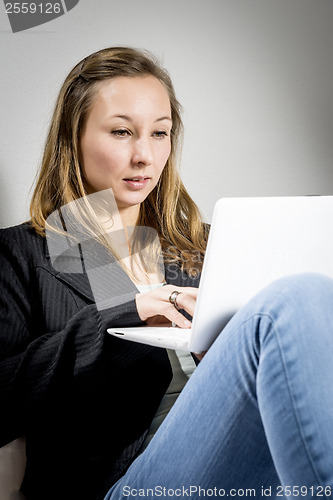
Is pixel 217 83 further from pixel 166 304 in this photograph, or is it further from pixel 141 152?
pixel 166 304

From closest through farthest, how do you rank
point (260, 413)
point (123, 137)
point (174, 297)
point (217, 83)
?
point (260, 413) → point (174, 297) → point (123, 137) → point (217, 83)

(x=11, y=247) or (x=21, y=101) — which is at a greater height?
(x=21, y=101)

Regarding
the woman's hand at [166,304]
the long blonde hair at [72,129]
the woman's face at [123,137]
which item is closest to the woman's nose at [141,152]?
the woman's face at [123,137]

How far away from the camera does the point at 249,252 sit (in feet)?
2.37

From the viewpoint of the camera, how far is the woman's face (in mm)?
1238

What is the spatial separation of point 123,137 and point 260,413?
0.76 metres

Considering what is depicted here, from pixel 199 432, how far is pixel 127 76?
2.82ft

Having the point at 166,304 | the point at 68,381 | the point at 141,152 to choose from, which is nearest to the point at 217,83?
the point at 141,152

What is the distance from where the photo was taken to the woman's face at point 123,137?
124 centimetres

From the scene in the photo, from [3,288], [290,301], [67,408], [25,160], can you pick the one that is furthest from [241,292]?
[25,160]

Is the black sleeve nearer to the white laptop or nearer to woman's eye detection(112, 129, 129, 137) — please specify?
the white laptop

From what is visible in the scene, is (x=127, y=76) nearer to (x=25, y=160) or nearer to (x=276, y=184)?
(x=25, y=160)

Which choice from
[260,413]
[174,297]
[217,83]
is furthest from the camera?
[217,83]

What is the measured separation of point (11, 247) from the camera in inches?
45.0
